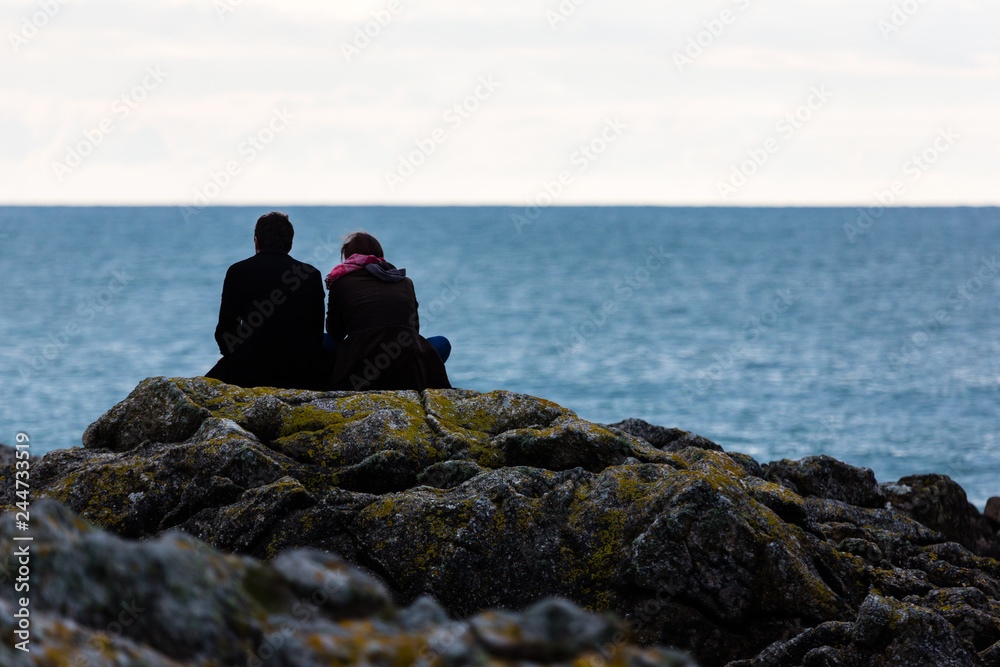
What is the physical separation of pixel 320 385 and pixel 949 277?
103424 mm

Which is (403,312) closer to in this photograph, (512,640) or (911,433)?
(512,640)

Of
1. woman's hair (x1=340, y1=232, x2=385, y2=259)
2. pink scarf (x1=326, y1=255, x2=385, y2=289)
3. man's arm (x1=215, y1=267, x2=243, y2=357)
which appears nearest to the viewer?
man's arm (x1=215, y1=267, x2=243, y2=357)

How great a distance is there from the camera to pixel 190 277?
96875 mm

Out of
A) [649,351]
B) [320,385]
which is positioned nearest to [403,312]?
[320,385]

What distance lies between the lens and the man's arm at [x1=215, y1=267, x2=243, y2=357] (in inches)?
380

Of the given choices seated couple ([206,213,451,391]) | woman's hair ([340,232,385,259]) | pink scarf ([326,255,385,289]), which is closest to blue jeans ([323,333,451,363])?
seated couple ([206,213,451,391])

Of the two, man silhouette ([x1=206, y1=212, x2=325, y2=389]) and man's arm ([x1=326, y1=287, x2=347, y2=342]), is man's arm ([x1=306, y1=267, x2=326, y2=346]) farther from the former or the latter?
man's arm ([x1=326, y1=287, x2=347, y2=342])

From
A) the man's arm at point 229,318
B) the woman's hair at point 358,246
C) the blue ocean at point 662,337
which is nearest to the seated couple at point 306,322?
the man's arm at point 229,318

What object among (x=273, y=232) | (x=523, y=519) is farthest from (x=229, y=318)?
(x=523, y=519)

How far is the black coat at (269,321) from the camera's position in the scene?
9.68 meters

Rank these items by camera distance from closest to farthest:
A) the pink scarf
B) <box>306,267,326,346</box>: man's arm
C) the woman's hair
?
<box>306,267,326,346</box>: man's arm, the pink scarf, the woman's hair

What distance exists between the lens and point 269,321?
973 centimetres

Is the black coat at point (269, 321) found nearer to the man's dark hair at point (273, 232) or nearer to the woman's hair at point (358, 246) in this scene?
the man's dark hair at point (273, 232)

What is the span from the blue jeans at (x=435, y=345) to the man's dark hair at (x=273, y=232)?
3.77 ft
